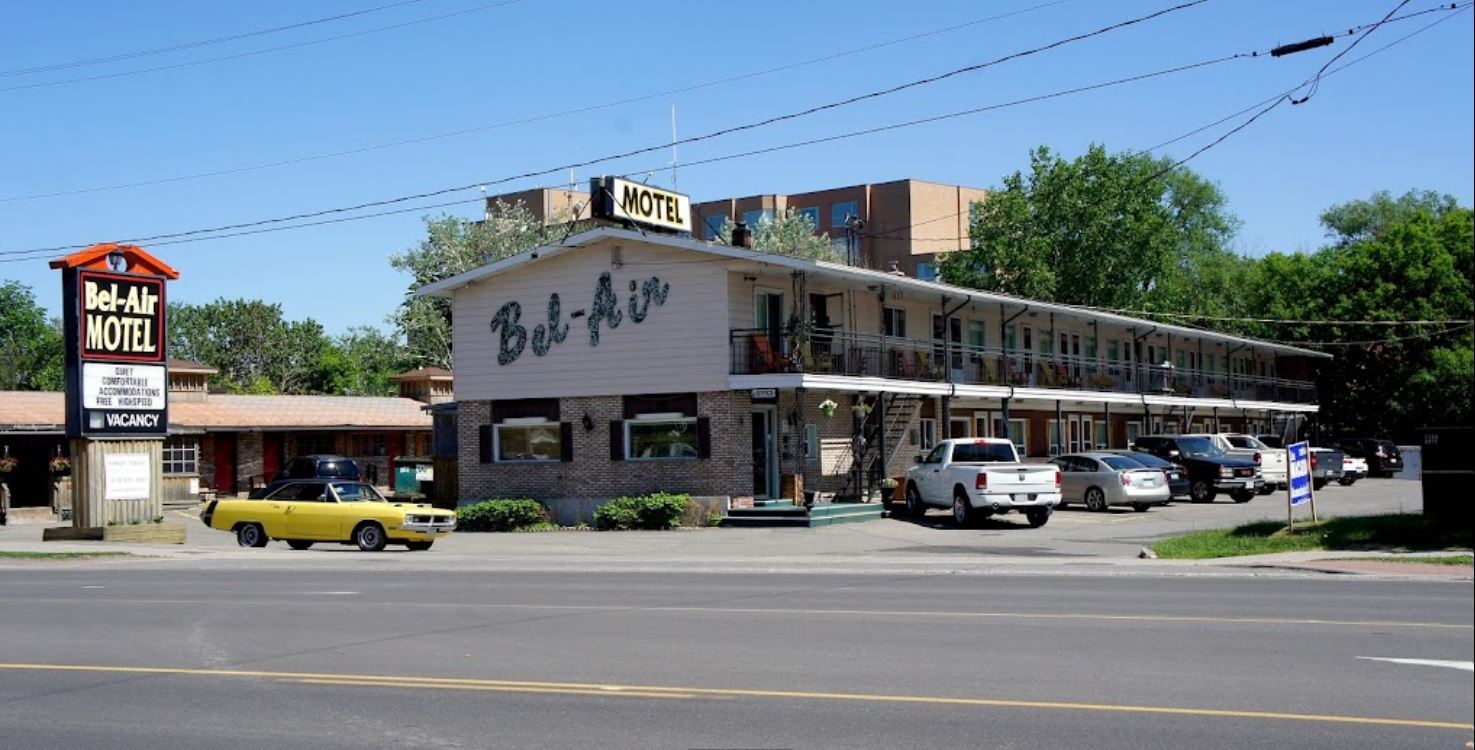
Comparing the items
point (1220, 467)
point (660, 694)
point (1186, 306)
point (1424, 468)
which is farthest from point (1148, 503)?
point (1186, 306)

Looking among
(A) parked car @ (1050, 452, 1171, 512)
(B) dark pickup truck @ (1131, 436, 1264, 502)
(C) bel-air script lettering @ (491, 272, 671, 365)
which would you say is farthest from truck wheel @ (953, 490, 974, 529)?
(B) dark pickup truck @ (1131, 436, 1264, 502)

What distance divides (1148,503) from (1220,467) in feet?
10.6

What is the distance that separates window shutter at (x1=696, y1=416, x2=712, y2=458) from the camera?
116 ft

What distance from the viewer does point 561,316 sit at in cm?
3812

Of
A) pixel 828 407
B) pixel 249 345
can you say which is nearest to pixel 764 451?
pixel 828 407

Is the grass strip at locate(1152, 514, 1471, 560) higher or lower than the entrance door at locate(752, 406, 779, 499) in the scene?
lower

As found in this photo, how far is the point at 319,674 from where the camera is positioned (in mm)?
12133

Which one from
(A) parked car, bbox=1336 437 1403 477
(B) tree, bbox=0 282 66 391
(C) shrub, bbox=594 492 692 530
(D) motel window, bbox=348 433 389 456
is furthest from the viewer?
(B) tree, bbox=0 282 66 391

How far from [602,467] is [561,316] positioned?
4181mm

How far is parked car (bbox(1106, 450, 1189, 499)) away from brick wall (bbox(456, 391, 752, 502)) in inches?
409

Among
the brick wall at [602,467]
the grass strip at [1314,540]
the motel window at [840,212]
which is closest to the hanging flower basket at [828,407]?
the brick wall at [602,467]

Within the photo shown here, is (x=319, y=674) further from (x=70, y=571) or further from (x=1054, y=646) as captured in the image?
(x=70, y=571)

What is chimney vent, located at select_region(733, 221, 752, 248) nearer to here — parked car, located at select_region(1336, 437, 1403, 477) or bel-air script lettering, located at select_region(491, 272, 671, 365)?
bel-air script lettering, located at select_region(491, 272, 671, 365)

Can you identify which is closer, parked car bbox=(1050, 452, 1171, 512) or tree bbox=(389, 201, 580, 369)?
parked car bbox=(1050, 452, 1171, 512)
